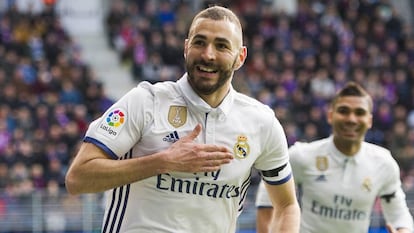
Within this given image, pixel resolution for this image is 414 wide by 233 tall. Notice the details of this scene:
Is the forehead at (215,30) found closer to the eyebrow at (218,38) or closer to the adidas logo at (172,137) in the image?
the eyebrow at (218,38)

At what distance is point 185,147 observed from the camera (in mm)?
5184

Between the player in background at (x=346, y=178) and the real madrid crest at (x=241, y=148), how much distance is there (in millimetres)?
2336

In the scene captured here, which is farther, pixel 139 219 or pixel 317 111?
pixel 317 111

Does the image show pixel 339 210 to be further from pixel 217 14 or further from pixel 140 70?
pixel 140 70

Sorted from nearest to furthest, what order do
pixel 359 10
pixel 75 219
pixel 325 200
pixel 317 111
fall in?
pixel 325 200, pixel 75 219, pixel 317 111, pixel 359 10

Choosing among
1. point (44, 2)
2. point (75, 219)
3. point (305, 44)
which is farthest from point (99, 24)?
point (75, 219)

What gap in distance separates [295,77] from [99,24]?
17.4 ft

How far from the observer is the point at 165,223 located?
17.9ft

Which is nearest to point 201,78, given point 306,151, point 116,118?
point 116,118

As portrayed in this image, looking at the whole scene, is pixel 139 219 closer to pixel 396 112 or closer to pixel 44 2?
pixel 396 112

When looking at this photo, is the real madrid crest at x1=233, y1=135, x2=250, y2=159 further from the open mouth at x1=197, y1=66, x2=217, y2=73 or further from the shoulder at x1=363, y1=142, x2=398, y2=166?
the shoulder at x1=363, y1=142, x2=398, y2=166

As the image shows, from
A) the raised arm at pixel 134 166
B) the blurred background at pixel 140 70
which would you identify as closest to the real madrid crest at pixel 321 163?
the raised arm at pixel 134 166

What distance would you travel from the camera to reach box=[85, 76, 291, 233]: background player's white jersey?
5.36 meters

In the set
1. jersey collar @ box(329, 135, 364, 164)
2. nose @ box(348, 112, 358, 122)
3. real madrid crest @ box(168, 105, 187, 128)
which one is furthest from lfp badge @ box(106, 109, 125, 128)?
jersey collar @ box(329, 135, 364, 164)
